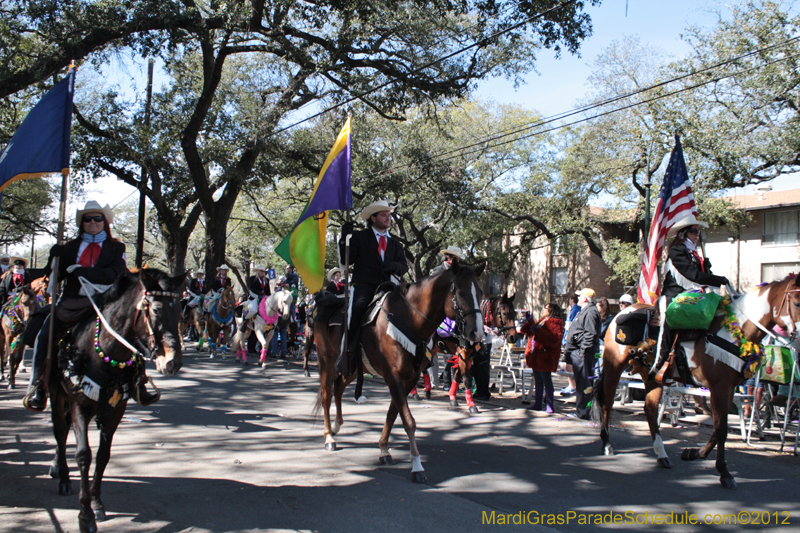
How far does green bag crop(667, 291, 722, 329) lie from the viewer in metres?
6.77

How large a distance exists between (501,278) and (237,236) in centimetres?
2245

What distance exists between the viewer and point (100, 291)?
5.34 meters

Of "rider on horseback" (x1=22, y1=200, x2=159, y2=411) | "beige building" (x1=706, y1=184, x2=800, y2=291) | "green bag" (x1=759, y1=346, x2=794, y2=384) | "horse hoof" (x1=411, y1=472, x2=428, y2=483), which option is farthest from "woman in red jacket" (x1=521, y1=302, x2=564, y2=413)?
"beige building" (x1=706, y1=184, x2=800, y2=291)

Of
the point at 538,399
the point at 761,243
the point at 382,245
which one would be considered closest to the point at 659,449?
the point at 538,399

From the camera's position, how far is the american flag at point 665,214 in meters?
7.78

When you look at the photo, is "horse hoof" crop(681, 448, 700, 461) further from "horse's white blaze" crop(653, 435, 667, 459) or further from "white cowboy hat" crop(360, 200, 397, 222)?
"white cowboy hat" crop(360, 200, 397, 222)

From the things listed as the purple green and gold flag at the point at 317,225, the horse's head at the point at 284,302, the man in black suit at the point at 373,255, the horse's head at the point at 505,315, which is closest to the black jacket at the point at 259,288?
the horse's head at the point at 284,302

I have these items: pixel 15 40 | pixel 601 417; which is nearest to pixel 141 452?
pixel 601 417

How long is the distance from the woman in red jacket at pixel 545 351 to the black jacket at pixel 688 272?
11.8 feet

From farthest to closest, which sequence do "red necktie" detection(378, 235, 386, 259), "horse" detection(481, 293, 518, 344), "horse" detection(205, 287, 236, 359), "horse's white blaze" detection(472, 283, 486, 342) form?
1. "horse" detection(205, 287, 236, 359)
2. "horse" detection(481, 293, 518, 344)
3. "red necktie" detection(378, 235, 386, 259)
4. "horse's white blaze" detection(472, 283, 486, 342)

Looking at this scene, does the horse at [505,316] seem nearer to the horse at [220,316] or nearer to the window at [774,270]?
the horse at [220,316]

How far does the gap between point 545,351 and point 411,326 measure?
4.77 meters

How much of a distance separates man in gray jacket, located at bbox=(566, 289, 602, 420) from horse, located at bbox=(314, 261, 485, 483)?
466 centimetres

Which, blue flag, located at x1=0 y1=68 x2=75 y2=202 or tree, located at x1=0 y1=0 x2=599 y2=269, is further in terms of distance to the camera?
tree, located at x1=0 y1=0 x2=599 y2=269
